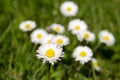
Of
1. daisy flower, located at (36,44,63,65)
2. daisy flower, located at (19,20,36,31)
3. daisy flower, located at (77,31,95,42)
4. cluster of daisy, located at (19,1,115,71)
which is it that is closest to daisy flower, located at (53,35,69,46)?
cluster of daisy, located at (19,1,115,71)

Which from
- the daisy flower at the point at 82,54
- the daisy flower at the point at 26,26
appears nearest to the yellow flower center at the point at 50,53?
the daisy flower at the point at 82,54

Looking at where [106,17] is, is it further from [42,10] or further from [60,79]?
[60,79]

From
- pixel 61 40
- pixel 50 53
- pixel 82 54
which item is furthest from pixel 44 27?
pixel 50 53

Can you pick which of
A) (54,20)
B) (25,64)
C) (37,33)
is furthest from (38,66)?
(54,20)

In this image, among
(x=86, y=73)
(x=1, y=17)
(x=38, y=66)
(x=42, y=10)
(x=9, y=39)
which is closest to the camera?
(x=38, y=66)

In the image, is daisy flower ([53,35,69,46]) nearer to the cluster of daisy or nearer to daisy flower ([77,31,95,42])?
the cluster of daisy

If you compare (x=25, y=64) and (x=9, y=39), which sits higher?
(x=9, y=39)
